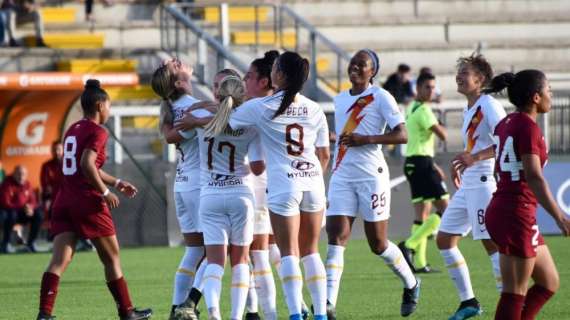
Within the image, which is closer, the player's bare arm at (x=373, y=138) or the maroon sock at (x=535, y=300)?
the maroon sock at (x=535, y=300)

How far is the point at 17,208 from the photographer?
22.0 metres

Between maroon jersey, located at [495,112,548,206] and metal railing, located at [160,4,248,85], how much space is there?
1599cm

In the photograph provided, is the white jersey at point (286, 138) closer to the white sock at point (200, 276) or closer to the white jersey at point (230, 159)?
the white jersey at point (230, 159)

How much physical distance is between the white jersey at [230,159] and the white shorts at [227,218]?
0.23 ft

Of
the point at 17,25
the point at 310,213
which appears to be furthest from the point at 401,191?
the point at 310,213

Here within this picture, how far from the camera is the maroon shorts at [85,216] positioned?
1106 cm

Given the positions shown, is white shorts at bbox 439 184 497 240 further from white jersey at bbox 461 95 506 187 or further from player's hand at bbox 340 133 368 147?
player's hand at bbox 340 133 368 147

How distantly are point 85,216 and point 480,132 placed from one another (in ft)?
11.2

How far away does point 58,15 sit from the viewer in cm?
2858

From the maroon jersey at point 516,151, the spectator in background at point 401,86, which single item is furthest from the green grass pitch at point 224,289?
the spectator in background at point 401,86

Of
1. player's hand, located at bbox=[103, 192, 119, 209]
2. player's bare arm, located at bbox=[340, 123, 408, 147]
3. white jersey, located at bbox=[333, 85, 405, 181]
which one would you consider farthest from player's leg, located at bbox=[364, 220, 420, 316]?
player's hand, located at bbox=[103, 192, 119, 209]

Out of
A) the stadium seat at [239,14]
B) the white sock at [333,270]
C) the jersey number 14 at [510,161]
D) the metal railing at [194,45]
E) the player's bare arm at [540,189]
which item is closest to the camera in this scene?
the player's bare arm at [540,189]

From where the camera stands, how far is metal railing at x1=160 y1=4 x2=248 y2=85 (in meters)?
25.2

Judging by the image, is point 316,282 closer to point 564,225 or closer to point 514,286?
point 514,286
